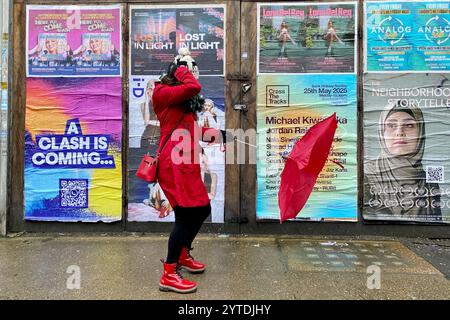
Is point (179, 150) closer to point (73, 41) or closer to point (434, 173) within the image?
point (73, 41)

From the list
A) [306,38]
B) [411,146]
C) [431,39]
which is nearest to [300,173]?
[411,146]

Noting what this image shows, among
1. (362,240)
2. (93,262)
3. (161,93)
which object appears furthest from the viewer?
(362,240)

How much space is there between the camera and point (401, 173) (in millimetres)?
5426

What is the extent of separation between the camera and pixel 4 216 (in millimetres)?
5578

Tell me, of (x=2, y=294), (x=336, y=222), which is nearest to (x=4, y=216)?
(x=2, y=294)

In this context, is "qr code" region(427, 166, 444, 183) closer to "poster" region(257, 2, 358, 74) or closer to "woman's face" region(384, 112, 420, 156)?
"woman's face" region(384, 112, 420, 156)

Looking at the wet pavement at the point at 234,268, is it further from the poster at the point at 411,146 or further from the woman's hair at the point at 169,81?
the woman's hair at the point at 169,81

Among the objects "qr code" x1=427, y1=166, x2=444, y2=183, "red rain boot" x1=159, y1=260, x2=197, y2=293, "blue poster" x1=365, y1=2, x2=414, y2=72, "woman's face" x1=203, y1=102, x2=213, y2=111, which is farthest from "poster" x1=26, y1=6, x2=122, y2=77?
"qr code" x1=427, y1=166, x2=444, y2=183

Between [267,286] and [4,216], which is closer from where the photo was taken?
[267,286]

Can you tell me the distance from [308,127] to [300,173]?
1088mm

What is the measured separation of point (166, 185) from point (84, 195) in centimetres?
211

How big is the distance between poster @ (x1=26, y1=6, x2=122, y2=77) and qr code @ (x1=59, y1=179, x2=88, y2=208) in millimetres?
1254

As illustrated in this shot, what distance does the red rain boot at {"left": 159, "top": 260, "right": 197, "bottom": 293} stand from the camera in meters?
3.84

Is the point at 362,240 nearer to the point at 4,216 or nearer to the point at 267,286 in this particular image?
the point at 267,286
